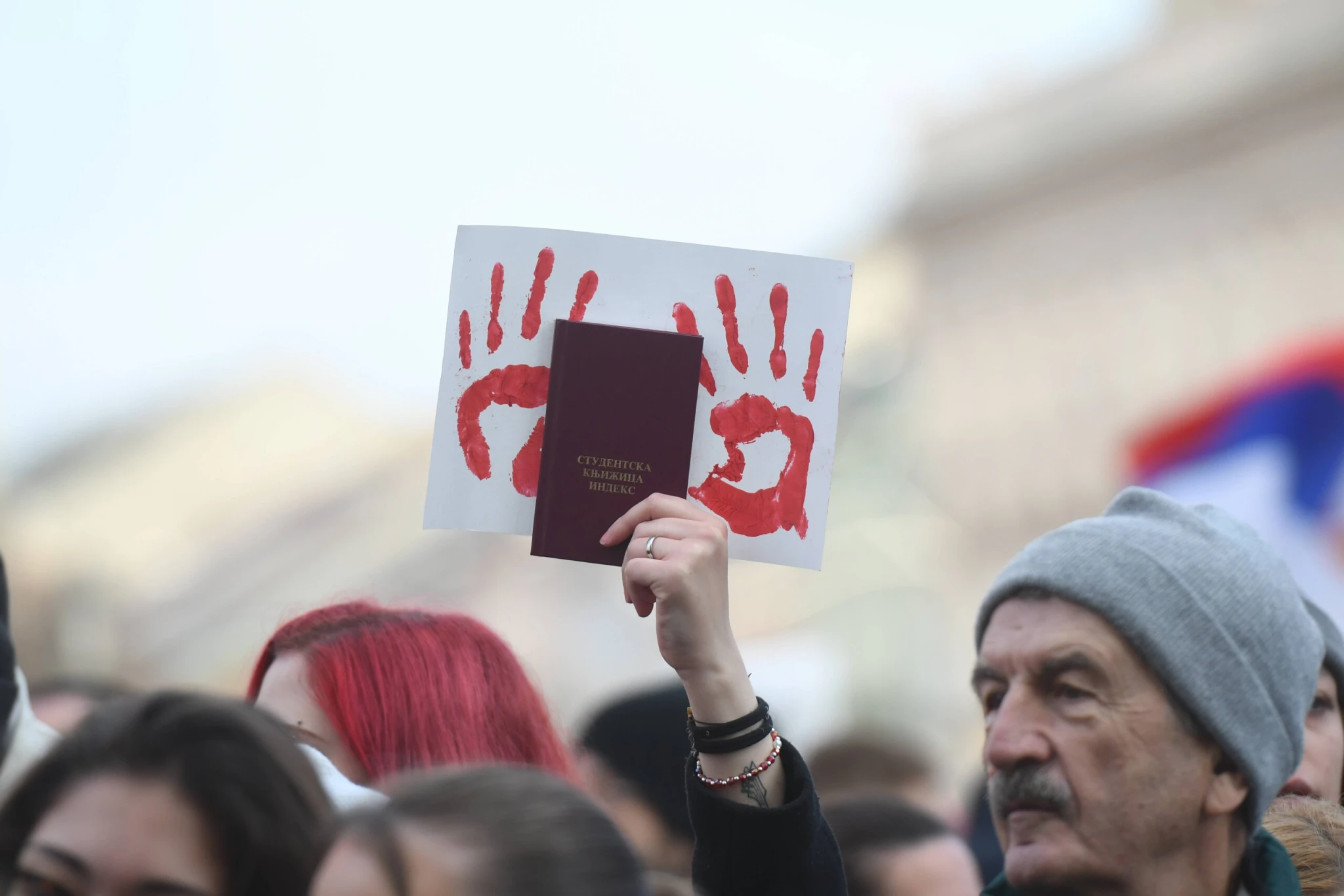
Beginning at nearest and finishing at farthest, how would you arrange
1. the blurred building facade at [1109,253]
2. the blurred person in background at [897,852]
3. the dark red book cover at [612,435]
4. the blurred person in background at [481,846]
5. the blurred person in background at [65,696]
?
the blurred person in background at [481,846] → the dark red book cover at [612,435] → the blurred person in background at [897,852] → the blurred person in background at [65,696] → the blurred building facade at [1109,253]

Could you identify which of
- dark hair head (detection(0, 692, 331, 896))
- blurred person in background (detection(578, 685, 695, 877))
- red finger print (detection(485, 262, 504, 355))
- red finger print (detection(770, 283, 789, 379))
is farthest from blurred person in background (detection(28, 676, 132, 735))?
red finger print (detection(770, 283, 789, 379))

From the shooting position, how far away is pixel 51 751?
2236 mm

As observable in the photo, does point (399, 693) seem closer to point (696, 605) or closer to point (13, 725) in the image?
point (13, 725)

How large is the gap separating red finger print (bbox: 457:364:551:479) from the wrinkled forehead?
0.98m

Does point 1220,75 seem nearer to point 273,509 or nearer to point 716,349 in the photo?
point 273,509

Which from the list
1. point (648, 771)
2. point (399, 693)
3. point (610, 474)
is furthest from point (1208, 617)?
point (648, 771)

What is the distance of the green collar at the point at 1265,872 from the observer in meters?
2.83

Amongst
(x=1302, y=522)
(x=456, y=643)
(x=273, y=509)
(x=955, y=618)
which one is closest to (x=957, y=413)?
(x=955, y=618)

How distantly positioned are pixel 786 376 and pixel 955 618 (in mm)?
28102

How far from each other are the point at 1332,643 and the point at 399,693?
6.28ft

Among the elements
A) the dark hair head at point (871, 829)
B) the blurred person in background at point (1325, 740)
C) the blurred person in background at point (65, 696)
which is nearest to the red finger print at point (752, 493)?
the dark hair head at point (871, 829)

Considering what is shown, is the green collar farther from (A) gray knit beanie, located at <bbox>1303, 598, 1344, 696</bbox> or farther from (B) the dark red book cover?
(B) the dark red book cover

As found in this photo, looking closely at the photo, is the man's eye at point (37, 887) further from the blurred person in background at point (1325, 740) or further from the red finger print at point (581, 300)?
the blurred person in background at point (1325, 740)

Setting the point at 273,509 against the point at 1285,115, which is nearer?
the point at 1285,115
